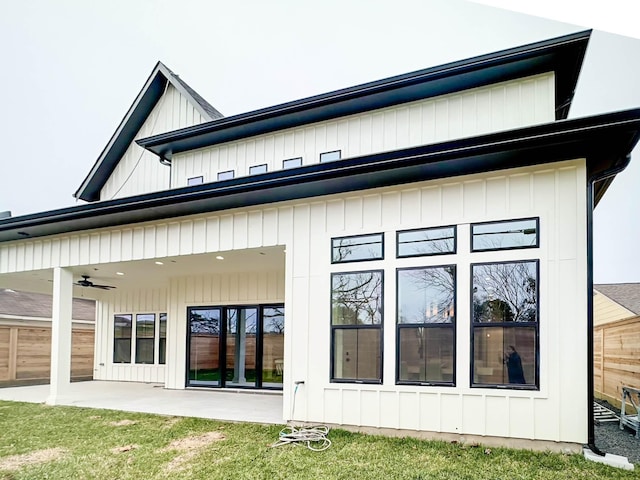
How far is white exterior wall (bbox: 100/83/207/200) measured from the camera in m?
11.7

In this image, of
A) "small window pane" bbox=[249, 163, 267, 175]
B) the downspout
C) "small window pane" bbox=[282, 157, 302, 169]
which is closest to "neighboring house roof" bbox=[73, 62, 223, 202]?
"small window pane" bbox=[249, 163, 267, 175]

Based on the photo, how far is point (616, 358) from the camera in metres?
8.36

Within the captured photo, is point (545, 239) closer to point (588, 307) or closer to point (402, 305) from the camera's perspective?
point (588, 307)

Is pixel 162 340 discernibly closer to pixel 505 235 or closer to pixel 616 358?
pixel 505 235

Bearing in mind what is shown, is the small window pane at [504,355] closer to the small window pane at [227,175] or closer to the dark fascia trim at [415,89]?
the dark fascia trim at [415,89]

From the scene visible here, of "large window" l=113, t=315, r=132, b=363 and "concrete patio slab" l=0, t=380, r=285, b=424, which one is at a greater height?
"large window" l=113, t=315, r=132, b=363

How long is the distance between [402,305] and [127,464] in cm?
372

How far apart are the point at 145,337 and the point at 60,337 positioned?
434 centimetres

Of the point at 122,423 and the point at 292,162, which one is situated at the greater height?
the point at 292,162

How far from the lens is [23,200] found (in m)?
49.4

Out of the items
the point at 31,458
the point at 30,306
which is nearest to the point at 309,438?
the point at 31,458

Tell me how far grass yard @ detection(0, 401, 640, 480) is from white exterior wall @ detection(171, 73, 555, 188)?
4999mm

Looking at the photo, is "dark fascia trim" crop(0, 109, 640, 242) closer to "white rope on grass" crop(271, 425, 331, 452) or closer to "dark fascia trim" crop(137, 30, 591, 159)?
"dark fascia trim" crop(137, 30, 591, 159)

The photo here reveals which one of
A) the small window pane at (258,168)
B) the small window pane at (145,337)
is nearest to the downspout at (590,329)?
the small window pane at (258,168)
